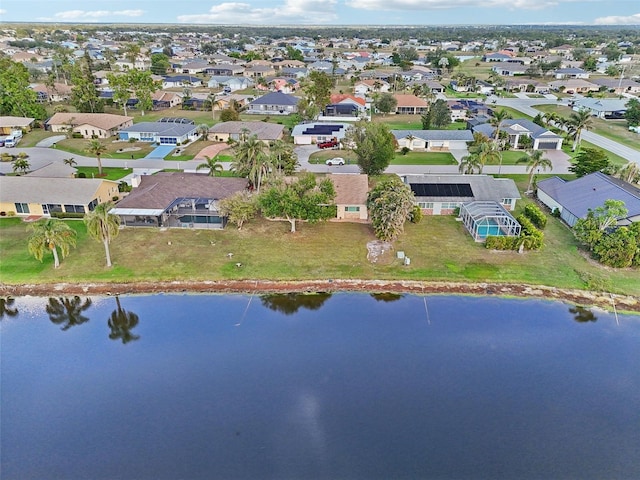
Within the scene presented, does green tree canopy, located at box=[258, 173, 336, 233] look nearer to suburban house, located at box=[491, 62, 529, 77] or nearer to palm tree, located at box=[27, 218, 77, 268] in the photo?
palm tree, located at box=[27, 218, 77, 268]

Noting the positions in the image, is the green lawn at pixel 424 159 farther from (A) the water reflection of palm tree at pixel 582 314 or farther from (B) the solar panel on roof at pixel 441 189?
(A) the water reflection of palm tree at pixel 582 314

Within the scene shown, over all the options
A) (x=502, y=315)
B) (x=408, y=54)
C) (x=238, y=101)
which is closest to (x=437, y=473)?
(x=502, y=315)

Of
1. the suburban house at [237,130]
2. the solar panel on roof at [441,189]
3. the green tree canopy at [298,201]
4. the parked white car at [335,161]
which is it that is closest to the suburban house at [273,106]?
the suburban house at [237,130]

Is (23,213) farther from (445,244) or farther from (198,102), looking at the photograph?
(198,102)

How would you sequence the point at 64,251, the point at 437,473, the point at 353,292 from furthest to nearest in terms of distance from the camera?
the point at 64,251
the point at 353,292
the point at 437,473

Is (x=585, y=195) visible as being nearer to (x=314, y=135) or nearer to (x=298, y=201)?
(x=298, y=201)

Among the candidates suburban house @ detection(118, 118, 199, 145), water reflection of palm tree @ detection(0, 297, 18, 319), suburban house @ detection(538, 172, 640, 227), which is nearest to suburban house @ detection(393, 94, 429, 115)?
suburban house @ detection(118, 118, 199, 145)
